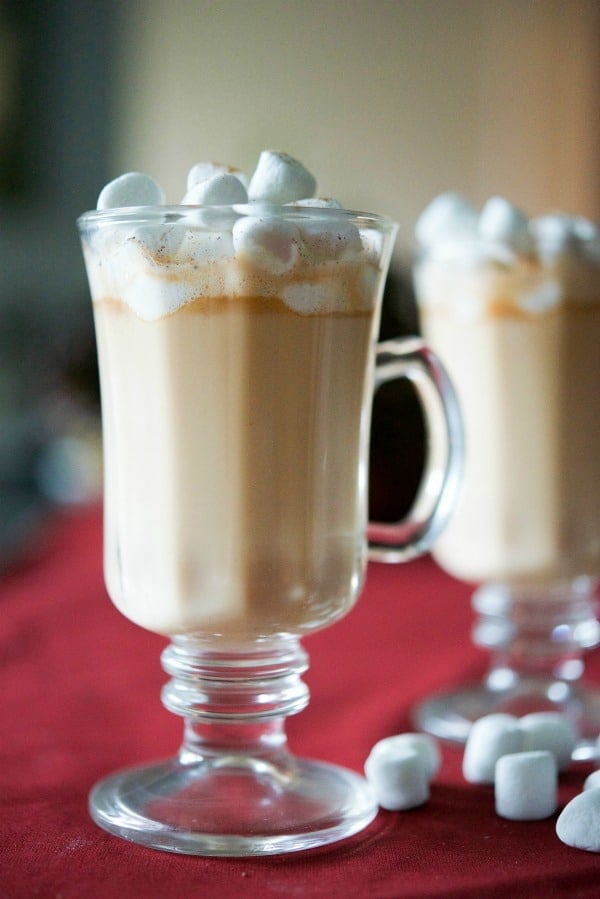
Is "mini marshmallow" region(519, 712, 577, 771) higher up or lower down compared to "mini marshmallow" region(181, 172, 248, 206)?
lower down

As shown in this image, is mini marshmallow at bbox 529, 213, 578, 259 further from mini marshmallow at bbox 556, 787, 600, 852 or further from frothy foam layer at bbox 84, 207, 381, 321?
mini marshmallow at bbox 556, 787, 600, 852

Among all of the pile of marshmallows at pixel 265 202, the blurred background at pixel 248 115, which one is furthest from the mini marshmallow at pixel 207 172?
the blurred background at pixel 248 115

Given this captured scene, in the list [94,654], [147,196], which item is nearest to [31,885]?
[147,196]

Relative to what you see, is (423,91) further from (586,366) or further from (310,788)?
(310,788)

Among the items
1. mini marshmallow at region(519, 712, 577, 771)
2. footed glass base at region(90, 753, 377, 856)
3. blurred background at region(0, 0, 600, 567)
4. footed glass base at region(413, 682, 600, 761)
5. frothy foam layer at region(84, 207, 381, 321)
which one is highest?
blurred background at region(0, 0, 600, 567)

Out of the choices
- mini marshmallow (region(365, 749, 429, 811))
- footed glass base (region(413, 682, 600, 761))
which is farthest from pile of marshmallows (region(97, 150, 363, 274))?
footed glass base (region(413, 682, 600, 761))

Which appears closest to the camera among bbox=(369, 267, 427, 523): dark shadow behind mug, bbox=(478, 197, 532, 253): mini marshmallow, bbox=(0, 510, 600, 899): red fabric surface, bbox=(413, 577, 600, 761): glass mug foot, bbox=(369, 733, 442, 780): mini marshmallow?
bbox=(0, 510, 600, 899): red fabric surface

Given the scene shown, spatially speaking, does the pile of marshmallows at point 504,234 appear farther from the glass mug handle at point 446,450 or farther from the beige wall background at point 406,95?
the beige wall background at point 406,95

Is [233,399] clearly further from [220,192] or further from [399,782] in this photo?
[399,782]
